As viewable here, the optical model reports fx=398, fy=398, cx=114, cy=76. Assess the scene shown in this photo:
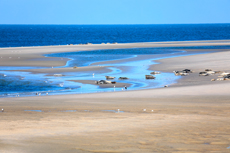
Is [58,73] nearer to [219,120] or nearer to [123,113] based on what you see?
[123,113]

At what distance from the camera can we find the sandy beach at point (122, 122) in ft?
27.8

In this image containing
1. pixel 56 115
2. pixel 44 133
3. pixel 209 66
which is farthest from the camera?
pixel 209 66

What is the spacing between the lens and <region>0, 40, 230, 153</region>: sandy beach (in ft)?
27.8

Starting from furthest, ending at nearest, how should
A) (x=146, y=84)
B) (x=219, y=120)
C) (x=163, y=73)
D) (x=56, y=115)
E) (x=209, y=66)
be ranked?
1. (x=209, y=66)
2. (x=163, y=73)
3. (x=146, y=84)
4. (x=56, y=115)
5. (x=219, y=120)

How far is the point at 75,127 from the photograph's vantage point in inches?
403

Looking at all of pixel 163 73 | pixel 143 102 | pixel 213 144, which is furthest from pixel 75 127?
pixel 163 73

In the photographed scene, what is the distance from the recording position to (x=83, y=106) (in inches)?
551

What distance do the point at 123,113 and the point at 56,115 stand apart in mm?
2069

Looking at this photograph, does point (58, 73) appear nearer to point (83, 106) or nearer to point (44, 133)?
point (83, 106)

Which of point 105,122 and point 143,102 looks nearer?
point 105,122

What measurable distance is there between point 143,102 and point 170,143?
615 cm

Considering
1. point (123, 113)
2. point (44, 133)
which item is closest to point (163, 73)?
point (123, 113)

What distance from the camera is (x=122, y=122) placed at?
10.8 m

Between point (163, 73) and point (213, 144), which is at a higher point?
point (163, 73)
